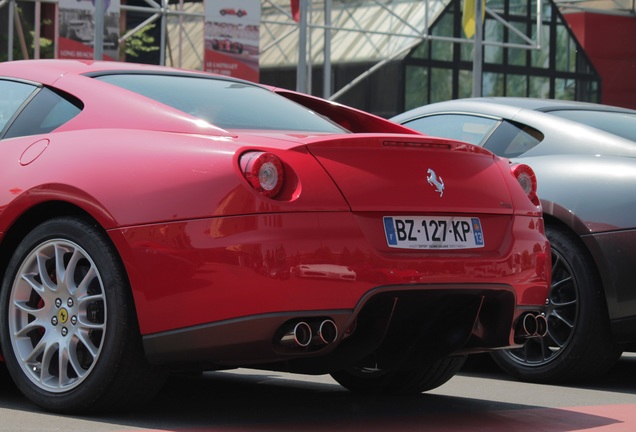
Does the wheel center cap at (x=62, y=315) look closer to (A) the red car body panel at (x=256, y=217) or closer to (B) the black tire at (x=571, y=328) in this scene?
(A) the red car body panel at (x=256, y=217)

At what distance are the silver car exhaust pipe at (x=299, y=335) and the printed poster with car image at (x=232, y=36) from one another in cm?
2293

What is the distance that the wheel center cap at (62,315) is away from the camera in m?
5.29

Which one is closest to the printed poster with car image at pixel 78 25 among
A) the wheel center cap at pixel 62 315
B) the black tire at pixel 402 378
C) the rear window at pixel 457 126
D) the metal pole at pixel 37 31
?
the metal pole at pixel 37 31

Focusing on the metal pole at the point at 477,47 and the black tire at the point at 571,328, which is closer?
the black tire at the point at 571,328

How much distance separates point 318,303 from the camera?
482cm

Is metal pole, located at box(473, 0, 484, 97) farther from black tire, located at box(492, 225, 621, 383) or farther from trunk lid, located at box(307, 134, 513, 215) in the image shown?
trunk lid, located at box(307, 134, 513, 215)

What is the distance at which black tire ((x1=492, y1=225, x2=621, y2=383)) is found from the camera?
6973 millimetres

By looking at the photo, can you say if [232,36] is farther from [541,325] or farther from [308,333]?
[308,333]

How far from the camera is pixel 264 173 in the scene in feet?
16.0

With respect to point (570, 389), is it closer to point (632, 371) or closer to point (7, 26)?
point (632, 371)

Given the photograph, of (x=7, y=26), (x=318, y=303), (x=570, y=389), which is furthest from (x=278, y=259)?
(x=7, y=26)

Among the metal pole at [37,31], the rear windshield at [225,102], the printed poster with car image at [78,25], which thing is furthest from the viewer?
the metal pole at [37,31]

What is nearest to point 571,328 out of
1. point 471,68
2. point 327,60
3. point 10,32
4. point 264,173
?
point 264,173

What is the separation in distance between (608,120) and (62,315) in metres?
3.79
